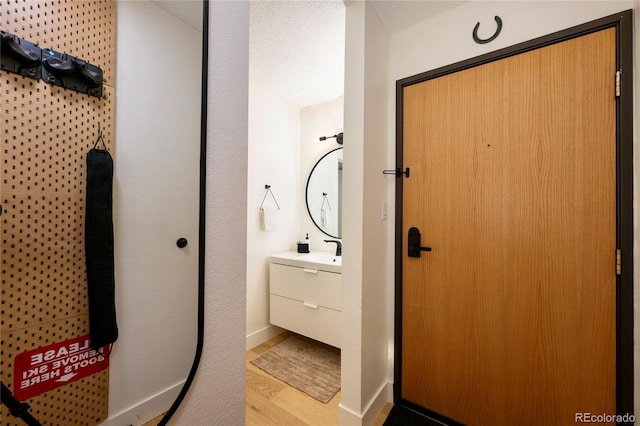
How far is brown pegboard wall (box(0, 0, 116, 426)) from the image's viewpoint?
1.22 ft

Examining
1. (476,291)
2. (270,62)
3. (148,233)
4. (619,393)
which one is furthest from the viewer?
(270,62)

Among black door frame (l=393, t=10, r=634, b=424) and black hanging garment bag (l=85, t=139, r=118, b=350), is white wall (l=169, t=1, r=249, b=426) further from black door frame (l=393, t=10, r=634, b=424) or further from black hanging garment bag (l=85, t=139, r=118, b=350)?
black door frame (l=393, t=10, r=634, b=424)

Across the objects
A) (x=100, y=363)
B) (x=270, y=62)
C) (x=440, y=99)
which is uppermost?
(x=270, y=62)

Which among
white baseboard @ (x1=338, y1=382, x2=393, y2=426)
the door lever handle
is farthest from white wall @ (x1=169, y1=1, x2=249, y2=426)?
the door lever handle

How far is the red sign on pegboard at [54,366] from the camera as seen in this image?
38 cm

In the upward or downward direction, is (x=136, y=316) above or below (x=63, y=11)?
below

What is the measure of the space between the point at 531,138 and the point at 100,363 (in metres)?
1.80

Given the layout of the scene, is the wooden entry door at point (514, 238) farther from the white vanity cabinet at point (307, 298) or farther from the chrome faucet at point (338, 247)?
the chrome faucet at point (338, 247)

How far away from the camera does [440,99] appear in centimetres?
158

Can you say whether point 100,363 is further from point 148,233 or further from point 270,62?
point 270,62

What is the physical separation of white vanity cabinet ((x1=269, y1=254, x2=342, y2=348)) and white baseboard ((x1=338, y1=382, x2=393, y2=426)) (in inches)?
19.9

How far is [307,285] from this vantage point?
2.24m

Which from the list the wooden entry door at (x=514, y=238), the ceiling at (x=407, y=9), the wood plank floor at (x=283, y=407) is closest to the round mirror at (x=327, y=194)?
the wooden entry door at (x=514, y=238)

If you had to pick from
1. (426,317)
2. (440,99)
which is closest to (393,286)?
(426,317)
